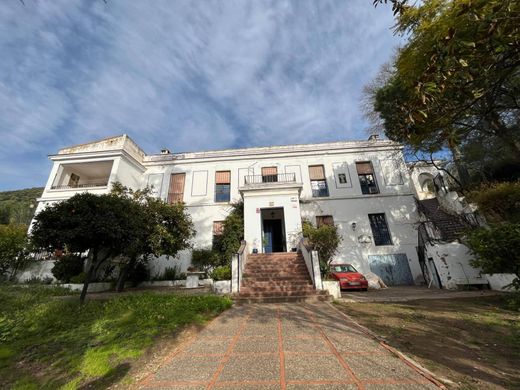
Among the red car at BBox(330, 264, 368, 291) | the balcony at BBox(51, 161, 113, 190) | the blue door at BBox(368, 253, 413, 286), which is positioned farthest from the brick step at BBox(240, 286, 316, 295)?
the balcony at BBox(51, 161, 113, 190)

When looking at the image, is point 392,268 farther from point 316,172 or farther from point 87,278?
point 87,278

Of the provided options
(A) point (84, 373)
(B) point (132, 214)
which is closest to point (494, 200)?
(A) point (84, 373)

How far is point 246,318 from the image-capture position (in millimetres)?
5086

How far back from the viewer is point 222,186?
52.2ft

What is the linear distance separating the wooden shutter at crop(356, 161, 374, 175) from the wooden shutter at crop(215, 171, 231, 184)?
9411 mm

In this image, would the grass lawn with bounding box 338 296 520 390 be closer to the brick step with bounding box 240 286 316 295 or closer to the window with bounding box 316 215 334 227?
the brick step with bounding box 240 286 316 295

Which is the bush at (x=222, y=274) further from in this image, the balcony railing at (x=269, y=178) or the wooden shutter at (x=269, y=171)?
the wooden shutter at (x=269, y=171)

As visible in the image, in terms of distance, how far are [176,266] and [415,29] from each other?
14.5 meters

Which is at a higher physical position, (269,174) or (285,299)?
(269,174)

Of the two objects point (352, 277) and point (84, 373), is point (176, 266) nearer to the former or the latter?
point (352, 277)

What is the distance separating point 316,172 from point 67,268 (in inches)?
618

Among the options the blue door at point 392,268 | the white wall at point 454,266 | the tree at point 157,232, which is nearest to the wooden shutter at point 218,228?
the tree at point 157,232

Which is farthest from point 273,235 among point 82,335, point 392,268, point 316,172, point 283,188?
point 82,335

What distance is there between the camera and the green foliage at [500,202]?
855 cm
